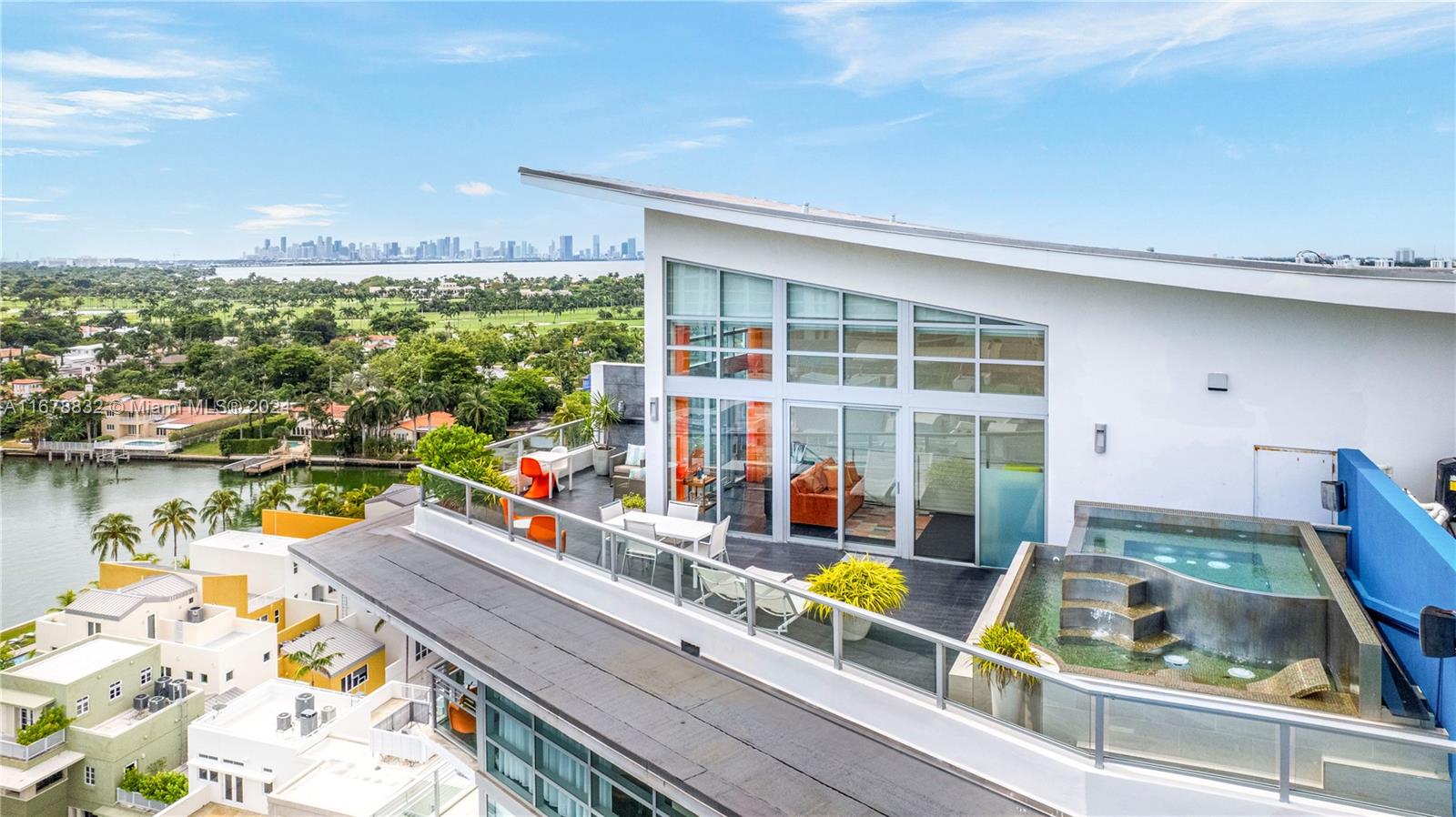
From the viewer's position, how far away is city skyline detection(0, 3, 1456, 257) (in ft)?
194

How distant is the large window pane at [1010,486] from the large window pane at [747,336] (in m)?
2.58

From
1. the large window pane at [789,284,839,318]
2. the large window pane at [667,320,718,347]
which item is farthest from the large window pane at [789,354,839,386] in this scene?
the large window pane at [667,320,718,347]

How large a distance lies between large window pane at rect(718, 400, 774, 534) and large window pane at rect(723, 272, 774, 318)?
1040mm

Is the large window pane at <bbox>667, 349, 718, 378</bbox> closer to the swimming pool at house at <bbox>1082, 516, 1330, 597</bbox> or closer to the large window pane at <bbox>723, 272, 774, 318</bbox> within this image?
the large window pane at <bbox>723, 272, 774, 318</bbox>

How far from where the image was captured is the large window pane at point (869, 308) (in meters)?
10.5

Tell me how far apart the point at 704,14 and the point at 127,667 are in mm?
86791

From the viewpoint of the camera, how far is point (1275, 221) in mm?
57656

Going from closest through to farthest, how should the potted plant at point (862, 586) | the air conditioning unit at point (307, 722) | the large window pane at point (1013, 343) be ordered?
the potted plant at point (862, 586)
the large window pane at point (1013, 343)
the air conditioning unit at point (307, 722)

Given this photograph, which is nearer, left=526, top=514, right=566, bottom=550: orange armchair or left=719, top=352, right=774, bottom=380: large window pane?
left=526, top=514, right=566, bottom=550: orange armchair

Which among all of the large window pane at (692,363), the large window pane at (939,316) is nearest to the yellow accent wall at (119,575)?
the large window pane at (692,363)

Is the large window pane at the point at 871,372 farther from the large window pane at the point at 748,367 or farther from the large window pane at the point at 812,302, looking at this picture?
the large window pane at the point at 748,367

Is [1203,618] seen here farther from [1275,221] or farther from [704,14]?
[704,14]

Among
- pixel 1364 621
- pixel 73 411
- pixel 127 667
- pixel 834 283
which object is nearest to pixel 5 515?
pixel 73 411

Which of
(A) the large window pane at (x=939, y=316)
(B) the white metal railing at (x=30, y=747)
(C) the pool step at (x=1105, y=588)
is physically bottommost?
(B) the white metal railing at (x=30, y=747)
